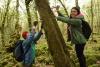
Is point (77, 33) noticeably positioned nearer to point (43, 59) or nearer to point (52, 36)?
point (52, 36)

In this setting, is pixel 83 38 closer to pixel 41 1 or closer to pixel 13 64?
pixel 41 1

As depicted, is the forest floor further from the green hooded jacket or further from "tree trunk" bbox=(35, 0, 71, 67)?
"tree trunk" bbox=(35, 0, 71, 67)

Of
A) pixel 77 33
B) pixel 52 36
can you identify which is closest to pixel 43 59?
pixel 77 33

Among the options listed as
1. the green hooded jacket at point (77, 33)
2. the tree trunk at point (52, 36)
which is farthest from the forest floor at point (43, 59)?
the tree trunk at point (52, 36)

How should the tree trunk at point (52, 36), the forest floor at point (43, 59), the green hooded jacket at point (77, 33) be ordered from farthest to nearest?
1. the forest floor at point (43, 59)
2. the green hooded jacket at point (77, 33)
3. the tree trunk at point (52, 36)

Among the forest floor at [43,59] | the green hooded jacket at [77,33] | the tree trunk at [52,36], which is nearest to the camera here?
the tree trunk at [52,36]

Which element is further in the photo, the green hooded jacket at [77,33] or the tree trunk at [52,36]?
the green hooded jacket at [77,33]

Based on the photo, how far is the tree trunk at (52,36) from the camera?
676 cm

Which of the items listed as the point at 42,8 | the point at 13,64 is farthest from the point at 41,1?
the point at 13,64

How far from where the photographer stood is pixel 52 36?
22.2 ft

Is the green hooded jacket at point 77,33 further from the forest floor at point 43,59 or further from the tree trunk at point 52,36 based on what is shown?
the forest floor at point 43,59

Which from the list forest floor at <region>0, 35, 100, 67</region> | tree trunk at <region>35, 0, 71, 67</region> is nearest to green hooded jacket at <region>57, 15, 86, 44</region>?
tree trunk at <region>35, 0, 71, 67</region>

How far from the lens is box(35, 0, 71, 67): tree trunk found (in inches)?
266

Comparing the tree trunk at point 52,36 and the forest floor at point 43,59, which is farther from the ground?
the tree trunk at point 52,36
